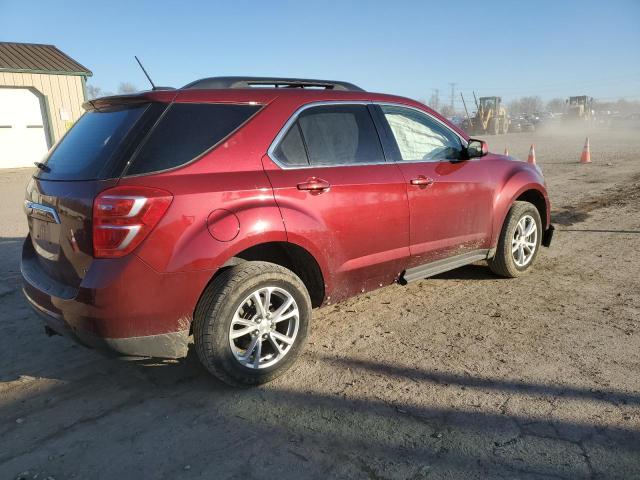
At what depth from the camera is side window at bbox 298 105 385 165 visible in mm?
3354

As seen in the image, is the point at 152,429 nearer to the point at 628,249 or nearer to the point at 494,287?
the point at 494,287

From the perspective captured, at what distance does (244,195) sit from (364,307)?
74.1 inches

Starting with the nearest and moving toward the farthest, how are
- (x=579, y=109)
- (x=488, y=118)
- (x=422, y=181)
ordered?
(x=422, y=181) → (x=488, y=118) → (x=579, y=109)

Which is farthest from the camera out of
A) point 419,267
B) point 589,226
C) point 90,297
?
point 589,226

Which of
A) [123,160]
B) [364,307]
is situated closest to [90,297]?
[123,160]

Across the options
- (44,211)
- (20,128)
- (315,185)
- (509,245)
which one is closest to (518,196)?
(509,245)

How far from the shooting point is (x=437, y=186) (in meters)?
4.00

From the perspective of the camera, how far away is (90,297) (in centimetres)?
259

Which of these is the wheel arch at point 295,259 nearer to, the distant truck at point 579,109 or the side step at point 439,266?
the side step at point 439,266

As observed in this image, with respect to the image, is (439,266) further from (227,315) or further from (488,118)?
(488,118)

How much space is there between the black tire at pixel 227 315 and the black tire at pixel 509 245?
2.60 metres

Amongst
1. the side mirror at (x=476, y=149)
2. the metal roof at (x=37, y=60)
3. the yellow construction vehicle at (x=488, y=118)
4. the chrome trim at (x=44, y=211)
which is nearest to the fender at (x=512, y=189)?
the side mirror at (x=476, y=149)

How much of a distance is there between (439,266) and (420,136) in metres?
1.13

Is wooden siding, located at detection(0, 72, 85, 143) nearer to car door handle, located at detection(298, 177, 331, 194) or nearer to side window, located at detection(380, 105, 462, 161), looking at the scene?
side window, located at detection(380, 105, 462, 161)
